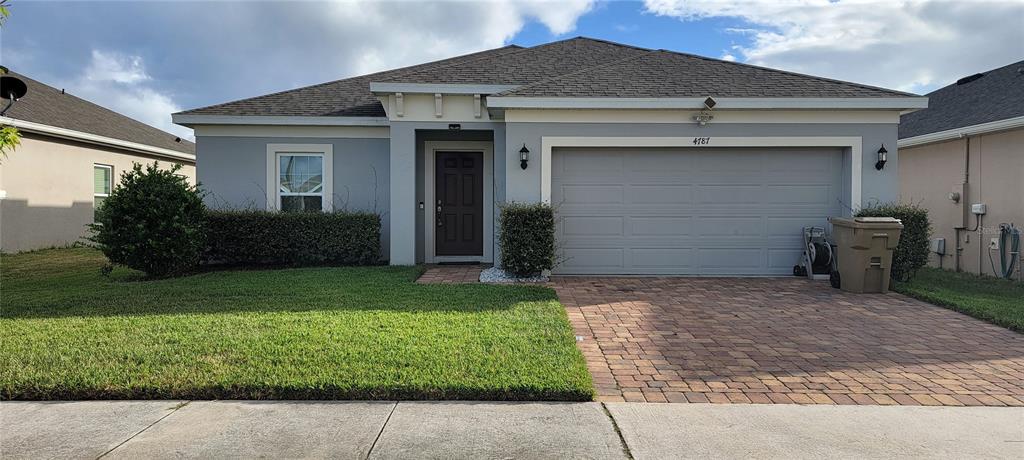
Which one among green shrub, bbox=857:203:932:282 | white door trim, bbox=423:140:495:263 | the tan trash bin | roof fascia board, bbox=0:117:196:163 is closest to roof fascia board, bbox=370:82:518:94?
white door trim, bbox=423:140:495:263

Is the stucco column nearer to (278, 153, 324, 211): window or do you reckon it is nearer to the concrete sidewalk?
(278, 153, 324, 211): window

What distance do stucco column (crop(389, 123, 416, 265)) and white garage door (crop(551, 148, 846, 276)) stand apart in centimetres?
275

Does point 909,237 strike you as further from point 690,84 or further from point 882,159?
point 690,84

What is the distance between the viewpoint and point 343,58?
50.3ft

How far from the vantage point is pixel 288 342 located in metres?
5.13

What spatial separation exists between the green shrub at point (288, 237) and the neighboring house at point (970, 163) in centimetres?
1127

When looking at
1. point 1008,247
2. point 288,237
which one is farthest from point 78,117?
point 1008,247

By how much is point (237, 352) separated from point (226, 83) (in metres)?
14.0

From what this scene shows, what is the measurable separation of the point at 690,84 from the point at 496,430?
7.78 meters

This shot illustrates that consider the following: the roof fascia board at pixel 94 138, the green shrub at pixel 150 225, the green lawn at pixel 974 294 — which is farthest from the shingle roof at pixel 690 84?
the roof fascia board at pixel 94 138

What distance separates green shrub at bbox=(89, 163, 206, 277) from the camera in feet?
29.2

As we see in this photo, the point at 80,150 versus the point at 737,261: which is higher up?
the point at 80,150

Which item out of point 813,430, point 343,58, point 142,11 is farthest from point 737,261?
point 142,11

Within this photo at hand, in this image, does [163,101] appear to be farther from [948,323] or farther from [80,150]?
Answer: [948,323]
